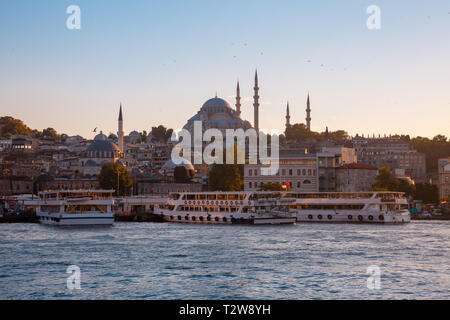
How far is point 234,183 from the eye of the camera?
79562mm

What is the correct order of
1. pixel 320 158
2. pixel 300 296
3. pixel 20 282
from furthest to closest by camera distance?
pixel 320 158 → pixel 20 282 → pixel 300 296

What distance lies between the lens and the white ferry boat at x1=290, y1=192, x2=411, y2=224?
5196cm

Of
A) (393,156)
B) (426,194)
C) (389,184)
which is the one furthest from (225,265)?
(393,156)

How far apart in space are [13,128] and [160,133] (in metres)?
43.4

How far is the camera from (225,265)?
24.6m

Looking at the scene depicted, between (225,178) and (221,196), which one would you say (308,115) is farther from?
(221,196)

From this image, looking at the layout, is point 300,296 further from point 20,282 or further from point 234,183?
point 234,183

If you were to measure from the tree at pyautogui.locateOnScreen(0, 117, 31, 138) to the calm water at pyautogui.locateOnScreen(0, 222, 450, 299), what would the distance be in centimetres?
15148

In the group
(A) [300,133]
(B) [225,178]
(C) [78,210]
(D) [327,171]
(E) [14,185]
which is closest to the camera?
(C) [78,210]

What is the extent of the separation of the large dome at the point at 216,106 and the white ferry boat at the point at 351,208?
9308 cm

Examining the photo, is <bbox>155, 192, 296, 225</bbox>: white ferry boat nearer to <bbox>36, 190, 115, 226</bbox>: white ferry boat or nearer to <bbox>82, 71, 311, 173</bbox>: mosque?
<bbox>36, 190, 115, 226</bbox>: white ferry boat

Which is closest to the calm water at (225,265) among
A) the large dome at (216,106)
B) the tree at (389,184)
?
the tree at (389,184)

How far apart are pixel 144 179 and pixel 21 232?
5320 centimetres

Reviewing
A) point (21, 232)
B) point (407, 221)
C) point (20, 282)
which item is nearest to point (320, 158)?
point (407, 221)
